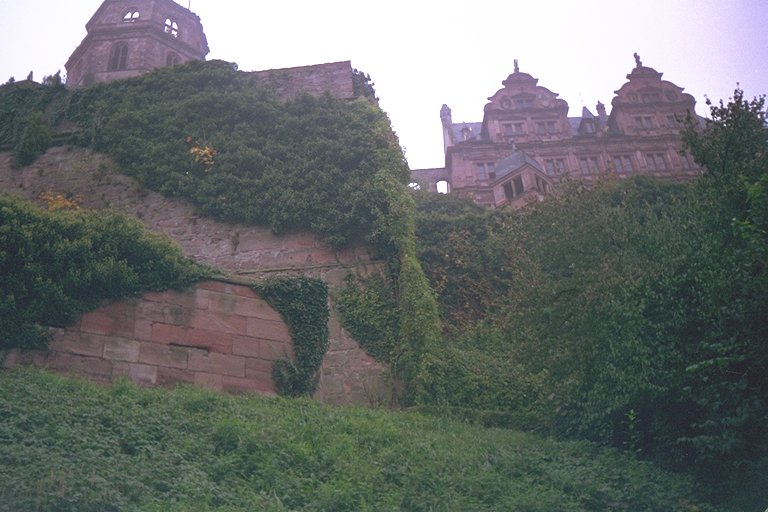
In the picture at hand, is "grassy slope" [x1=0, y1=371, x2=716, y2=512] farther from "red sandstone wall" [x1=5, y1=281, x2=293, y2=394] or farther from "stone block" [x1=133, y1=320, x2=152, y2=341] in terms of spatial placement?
"stone block" [x1=133, y1=320, x2=152, y2=341]

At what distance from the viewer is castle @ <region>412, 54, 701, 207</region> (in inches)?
1924

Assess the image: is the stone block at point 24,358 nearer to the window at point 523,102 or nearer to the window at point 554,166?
the window at point 554,166

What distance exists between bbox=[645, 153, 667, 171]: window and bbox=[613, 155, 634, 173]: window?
1005 millimetres

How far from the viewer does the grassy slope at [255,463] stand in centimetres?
774

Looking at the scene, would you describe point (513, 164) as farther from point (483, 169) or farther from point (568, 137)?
point (568, 137)

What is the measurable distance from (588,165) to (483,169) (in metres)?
6.42

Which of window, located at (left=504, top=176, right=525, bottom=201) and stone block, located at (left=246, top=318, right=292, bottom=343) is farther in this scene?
window, located at (left=504, top=176, right=525, bottom=201)

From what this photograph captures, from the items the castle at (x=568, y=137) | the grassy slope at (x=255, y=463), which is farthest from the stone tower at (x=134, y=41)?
the grassy slope at (x=255, y=463)

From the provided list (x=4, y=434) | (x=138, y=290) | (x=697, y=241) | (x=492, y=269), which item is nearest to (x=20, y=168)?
(x=138, y=290)

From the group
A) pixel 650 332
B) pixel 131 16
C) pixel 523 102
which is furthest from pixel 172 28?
pixel 650 332

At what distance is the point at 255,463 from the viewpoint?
30.2ft

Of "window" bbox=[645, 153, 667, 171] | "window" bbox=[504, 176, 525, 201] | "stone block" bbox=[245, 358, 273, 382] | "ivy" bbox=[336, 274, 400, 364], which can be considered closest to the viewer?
"stone block" bbox=[245, 358, 273, 382]

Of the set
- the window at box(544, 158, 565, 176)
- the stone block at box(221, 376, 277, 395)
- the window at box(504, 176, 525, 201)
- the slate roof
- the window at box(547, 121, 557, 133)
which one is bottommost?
the stone block at box(221, 376, 277, 395)

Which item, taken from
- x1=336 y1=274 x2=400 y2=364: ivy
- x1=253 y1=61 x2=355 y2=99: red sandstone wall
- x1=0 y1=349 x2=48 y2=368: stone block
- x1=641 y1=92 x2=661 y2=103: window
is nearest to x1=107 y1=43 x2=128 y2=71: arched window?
x1=253 y1=61 x2=355 y2=99: red sandstone wall
